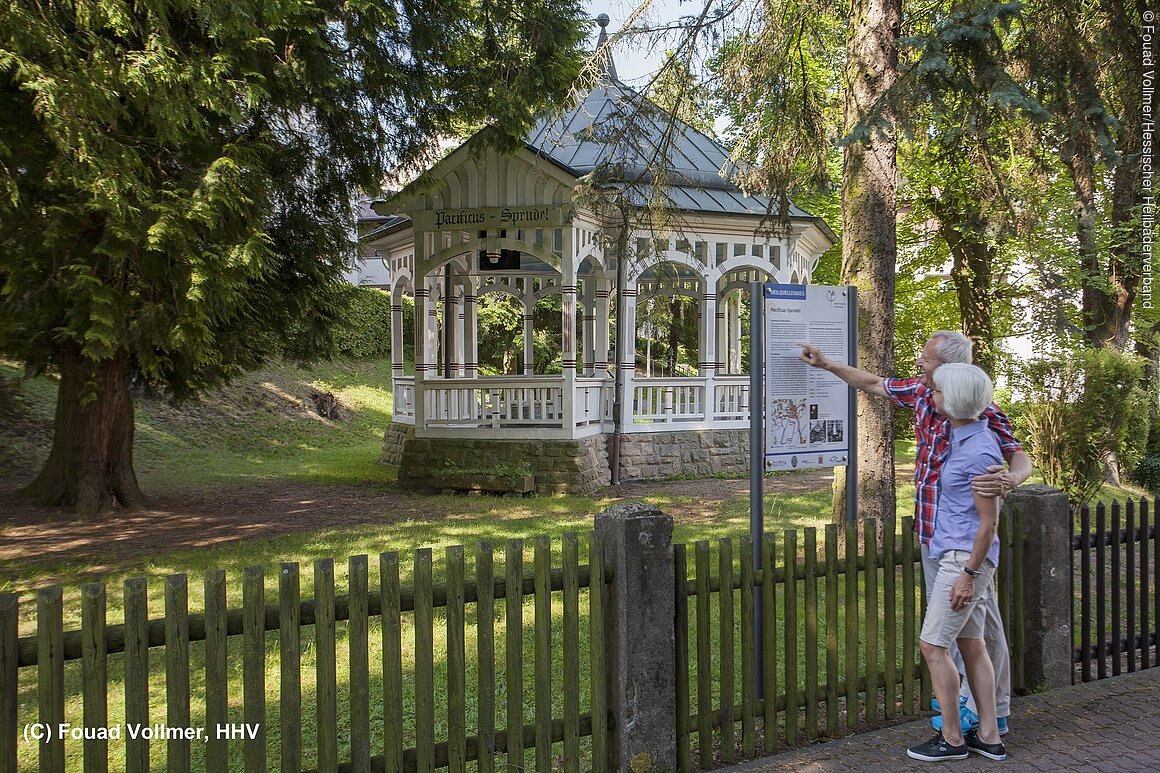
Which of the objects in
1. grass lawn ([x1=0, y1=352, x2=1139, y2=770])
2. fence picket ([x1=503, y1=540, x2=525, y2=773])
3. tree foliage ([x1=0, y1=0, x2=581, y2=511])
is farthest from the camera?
tree foliage ([x1=0, y1=0, x2=581, y2=511])

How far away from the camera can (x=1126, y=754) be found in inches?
167

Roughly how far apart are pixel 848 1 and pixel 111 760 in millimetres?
9213

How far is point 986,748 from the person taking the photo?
13.8ft

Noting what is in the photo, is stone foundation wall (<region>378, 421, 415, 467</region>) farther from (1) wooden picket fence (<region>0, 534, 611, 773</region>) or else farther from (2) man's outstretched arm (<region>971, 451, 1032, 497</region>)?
(2) man's outstretched arm (<region>971, 451, 1032, 497</region>)

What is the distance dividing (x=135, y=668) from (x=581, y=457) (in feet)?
35.1

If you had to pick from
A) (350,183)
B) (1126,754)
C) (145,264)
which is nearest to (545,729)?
(1126,754)

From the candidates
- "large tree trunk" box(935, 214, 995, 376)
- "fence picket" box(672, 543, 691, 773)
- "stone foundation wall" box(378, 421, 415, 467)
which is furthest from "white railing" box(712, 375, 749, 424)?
"fence picket" box(672, 543, 691, 773)

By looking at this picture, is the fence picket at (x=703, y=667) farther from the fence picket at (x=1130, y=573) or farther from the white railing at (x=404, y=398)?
the white railing at (x=404, y=398)

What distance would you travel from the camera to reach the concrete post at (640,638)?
3953 millimetres

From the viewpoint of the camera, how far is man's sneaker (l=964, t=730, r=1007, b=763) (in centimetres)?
417

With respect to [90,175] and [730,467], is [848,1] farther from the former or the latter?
[730,467]

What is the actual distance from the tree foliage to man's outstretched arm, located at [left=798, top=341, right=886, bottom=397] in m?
5.86

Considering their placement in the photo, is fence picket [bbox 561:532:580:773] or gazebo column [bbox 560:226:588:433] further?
gazebo column [bbox 560:226:588:433]

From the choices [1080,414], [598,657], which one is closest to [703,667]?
[598,657]
